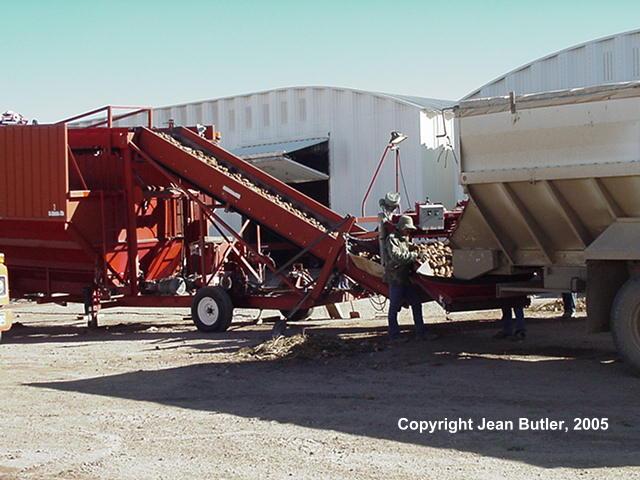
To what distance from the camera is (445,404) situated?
851 cm

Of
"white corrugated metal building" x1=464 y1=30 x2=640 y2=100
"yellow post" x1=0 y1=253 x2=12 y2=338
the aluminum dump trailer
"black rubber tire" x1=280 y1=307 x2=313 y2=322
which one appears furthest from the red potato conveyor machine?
"white corrugated metal building" x1=464 y1=30 x2=640 y2=100

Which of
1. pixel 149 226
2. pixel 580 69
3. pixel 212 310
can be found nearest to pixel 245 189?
pixel 212 310

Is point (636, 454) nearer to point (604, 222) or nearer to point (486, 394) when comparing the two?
point (486, 394)

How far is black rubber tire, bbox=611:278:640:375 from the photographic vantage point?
375 inches

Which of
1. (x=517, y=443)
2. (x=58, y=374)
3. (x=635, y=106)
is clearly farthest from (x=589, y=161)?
(x=58, y=374)

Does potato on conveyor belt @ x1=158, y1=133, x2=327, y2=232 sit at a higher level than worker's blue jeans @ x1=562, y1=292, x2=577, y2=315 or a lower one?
higher

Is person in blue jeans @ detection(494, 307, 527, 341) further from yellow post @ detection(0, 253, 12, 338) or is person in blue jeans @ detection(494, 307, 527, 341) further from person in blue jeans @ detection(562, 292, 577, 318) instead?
yellow post @ detection(0, 253, 12, 338)

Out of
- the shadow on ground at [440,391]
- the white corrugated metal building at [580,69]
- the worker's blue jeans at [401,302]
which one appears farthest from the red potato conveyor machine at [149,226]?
the white corrugated metal building at [580,69]

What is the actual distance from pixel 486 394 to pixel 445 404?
537 millimetres

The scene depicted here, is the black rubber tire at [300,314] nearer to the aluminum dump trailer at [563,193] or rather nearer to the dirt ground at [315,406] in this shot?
the dirt ground at [315,406]

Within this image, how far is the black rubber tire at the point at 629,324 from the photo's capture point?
953 centimetres

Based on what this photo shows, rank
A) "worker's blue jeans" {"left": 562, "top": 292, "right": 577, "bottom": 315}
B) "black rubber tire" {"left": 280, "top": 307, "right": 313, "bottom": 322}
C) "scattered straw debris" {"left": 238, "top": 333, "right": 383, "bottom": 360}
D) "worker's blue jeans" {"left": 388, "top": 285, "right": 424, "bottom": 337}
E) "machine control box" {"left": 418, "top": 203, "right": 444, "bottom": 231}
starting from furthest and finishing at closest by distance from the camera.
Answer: "black rubber tire" {"left": 280, "top": 307, "right": 313, "bottom": 322} < "worker's blue jeans" {"left": 562, "top": 292, "right": 577, "bottom": 315} < "machine control box" {"left": 418, "top": 203, "right": 444, "bottom": 231} < "worker's blue jeans" {"left": 388, "top": 285, "right": 424, "bottom": 337} < "scattered straw debris" {"left": 238, "top": 333, "right": 383, "bottom": 360}

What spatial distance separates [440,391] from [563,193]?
8.17 ft

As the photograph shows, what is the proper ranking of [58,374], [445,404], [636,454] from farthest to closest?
[58,374], [445,404], [636,454]
